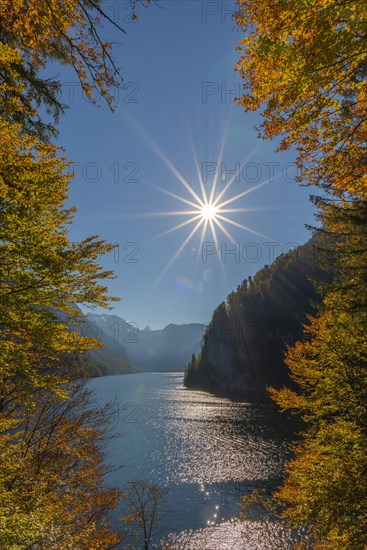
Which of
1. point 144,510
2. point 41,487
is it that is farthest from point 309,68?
point 144,510

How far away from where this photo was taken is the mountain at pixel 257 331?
436ft

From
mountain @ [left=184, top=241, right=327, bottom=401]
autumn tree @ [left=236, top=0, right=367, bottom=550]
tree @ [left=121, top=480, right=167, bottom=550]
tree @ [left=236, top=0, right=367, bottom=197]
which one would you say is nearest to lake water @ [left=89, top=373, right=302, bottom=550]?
tree @ [left=121, top=480, right=167, bottom=550]

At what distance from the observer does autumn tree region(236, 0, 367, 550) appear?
4809 mm

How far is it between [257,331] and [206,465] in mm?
106341

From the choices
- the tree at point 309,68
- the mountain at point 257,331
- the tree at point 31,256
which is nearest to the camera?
the tree at point 309,68

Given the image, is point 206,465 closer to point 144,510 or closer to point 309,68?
point 144,510

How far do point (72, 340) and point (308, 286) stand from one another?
498 ft

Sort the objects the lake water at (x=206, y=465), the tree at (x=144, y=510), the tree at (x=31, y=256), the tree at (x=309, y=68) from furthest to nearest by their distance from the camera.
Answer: the lake water at (x=206, y=465), the tree at (x=144, y=510), the tree at (x=31, y=256), the tree at (x=309, y=68)

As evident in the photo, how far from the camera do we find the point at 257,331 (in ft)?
476

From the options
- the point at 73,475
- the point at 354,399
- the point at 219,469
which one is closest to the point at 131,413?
the point at 219,469

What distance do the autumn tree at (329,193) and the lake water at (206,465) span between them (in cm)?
1074

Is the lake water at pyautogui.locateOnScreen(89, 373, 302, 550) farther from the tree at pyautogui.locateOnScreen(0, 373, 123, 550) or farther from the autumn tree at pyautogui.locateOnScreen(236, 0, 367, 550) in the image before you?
the autumn tree at pyautogui.locateOnScreen(236, 0, 367, 550)

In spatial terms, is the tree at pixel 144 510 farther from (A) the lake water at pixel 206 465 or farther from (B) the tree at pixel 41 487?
(B) the tree at pixel 41 487

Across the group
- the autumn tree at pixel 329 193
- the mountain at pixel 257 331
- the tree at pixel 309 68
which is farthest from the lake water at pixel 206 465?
the mountain at pixel 257 331
